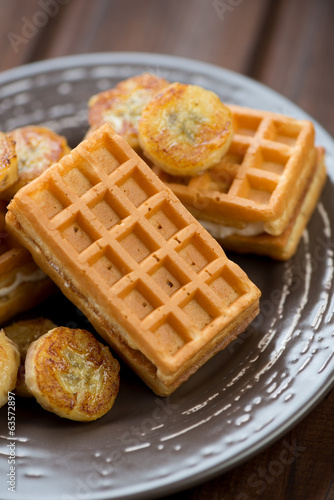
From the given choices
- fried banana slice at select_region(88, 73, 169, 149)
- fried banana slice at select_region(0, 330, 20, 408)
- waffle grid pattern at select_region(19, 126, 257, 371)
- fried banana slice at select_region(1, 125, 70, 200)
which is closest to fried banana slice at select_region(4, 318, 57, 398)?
fried banana slice at select_region(0, 330, 20, 408)

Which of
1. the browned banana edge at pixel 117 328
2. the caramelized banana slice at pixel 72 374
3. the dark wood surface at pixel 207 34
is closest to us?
the caramelized banana slice at pixel 72 374

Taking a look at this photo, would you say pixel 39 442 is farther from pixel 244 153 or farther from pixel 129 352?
→ pixel 244 153

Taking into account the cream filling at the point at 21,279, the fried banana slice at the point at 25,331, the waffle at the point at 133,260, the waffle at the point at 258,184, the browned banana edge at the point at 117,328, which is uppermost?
the waffle at the point at 258,184

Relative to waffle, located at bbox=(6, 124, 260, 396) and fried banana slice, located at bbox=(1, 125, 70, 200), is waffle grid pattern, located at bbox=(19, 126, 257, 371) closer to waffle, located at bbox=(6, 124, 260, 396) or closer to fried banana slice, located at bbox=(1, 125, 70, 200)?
waffle, located at bbox=(6, 124, 260, 396)

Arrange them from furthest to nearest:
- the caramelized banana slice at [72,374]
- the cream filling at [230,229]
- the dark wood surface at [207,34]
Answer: the dark wood surface at [207,34] → the cream filling at [230,229] → the caramelized banana slice at [72,374]

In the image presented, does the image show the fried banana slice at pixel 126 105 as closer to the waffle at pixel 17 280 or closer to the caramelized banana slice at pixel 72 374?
the waffle at pixel 17 280

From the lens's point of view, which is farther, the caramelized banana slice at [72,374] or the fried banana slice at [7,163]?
the fried banana slice at [7,163]

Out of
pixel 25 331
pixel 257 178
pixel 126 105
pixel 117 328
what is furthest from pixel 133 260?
pixel 126 105

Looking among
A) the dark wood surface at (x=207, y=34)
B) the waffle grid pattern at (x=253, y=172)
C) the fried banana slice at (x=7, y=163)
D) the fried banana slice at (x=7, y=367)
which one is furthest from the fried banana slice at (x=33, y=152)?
the dark wood surface at (x=207, y=34)
